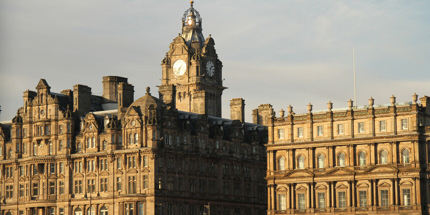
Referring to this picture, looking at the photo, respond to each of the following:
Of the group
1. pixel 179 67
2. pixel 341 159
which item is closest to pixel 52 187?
pixel 179 67

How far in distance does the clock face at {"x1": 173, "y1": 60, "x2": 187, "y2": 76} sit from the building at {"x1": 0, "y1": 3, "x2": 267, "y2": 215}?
1651 cm

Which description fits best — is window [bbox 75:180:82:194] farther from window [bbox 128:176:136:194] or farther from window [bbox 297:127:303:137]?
window [bbox 297:127:303:137]

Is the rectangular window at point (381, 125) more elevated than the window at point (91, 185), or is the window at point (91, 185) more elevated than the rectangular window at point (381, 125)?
the rectangular window at point (381, 125)

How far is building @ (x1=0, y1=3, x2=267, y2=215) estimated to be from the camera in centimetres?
13062

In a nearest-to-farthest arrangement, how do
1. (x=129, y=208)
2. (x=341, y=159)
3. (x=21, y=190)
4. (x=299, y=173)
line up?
(x=341, y=159) → (x=299, y=173) → (x=129, y=208) → (x=21, y=190)

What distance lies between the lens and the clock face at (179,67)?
168m

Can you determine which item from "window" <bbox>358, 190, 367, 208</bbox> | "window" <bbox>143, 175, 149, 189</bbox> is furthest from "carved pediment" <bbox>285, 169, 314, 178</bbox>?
"window" <bbox>143, 175, 149, 189</bbox>

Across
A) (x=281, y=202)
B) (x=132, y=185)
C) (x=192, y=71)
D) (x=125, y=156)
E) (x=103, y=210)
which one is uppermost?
(x=192, y=71)

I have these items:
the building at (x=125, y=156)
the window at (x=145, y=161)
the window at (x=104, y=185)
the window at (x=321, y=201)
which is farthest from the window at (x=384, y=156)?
the window at (x=104, y=185)

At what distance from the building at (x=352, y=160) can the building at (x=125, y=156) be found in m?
14.7

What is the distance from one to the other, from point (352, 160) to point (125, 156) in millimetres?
35288

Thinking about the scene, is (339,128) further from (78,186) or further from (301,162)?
(78,186)

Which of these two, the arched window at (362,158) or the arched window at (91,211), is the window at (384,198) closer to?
the arched window at (362,158)

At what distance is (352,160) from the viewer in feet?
386
